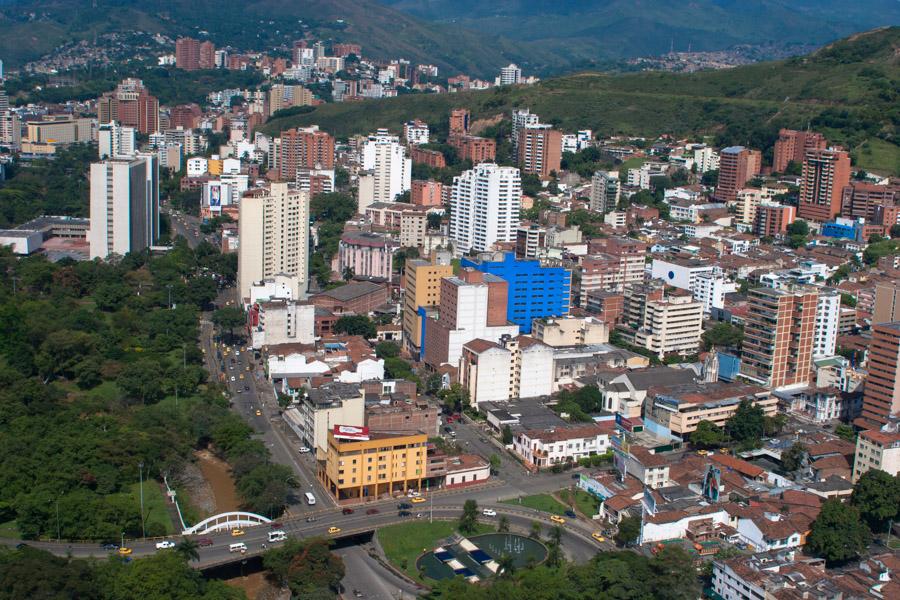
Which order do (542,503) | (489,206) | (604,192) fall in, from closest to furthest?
1. (542,503)
2. (489,206)
3. (604,192)

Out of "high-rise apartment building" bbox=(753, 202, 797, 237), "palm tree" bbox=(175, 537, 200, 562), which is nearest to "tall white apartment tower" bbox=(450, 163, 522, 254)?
"high-rise apartment building" bbox=(753, 202, 797, 237)

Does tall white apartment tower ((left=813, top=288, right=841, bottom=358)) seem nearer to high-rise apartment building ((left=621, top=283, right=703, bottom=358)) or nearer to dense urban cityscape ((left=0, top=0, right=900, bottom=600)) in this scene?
dense urban cityscape ((left=0, top=0, right=900, bottom=600))

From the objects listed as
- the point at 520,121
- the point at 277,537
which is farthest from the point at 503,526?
the point at 520,121

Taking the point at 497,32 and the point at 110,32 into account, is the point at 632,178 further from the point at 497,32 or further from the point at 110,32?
the point at 497,32

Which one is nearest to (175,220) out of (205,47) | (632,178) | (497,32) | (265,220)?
(265,220)

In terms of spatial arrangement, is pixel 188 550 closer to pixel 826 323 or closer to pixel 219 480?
pixel 219 480

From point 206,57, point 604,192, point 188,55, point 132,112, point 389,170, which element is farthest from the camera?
point 206,57

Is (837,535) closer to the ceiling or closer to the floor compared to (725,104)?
closer to the floor
